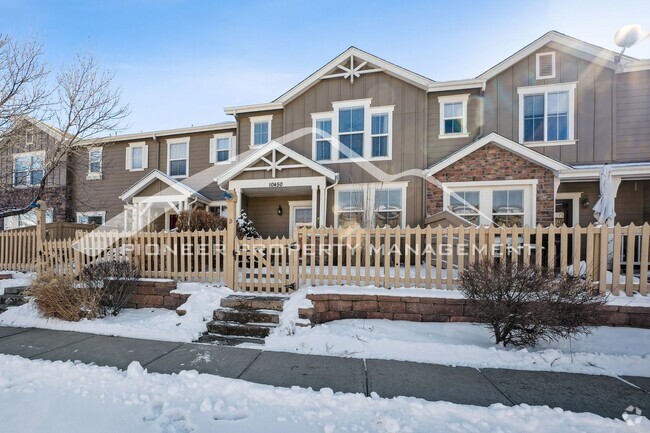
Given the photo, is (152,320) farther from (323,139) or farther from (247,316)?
(323,139)

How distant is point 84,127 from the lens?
411 inches

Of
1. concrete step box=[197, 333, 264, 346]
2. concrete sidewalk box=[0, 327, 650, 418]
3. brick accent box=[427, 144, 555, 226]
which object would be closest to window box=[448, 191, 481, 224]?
brick accent box=[427, 144, 555, 226]

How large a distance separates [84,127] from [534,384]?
1392 centimetres

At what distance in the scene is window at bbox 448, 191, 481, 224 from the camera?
30.6 feet

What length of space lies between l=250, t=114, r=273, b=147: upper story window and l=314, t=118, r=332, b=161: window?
2103 mm

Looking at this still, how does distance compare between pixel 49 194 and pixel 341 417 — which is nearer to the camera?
pixel 341 417

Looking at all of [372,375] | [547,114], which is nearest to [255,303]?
[372,375]

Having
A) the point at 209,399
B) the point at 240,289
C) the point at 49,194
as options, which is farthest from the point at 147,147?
the point at 209,399

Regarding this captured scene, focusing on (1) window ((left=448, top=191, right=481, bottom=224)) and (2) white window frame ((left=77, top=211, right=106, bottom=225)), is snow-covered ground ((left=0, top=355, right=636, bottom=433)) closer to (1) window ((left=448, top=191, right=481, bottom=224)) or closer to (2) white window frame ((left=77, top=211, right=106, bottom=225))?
(1) window ((left=448, top=191, right=481, bottom=224))

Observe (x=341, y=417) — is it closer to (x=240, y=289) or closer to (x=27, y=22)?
(x=240, y=289)

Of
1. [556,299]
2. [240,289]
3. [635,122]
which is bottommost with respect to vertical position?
[240,289]

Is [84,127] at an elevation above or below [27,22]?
below

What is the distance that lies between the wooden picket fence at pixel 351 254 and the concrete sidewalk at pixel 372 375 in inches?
63.6

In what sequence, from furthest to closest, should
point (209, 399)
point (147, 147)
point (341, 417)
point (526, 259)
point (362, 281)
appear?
1. point (147, 147)
2. point (362, 281)
3. point (526, 259)
4. point (209, 399)
5. point (341, 417)
